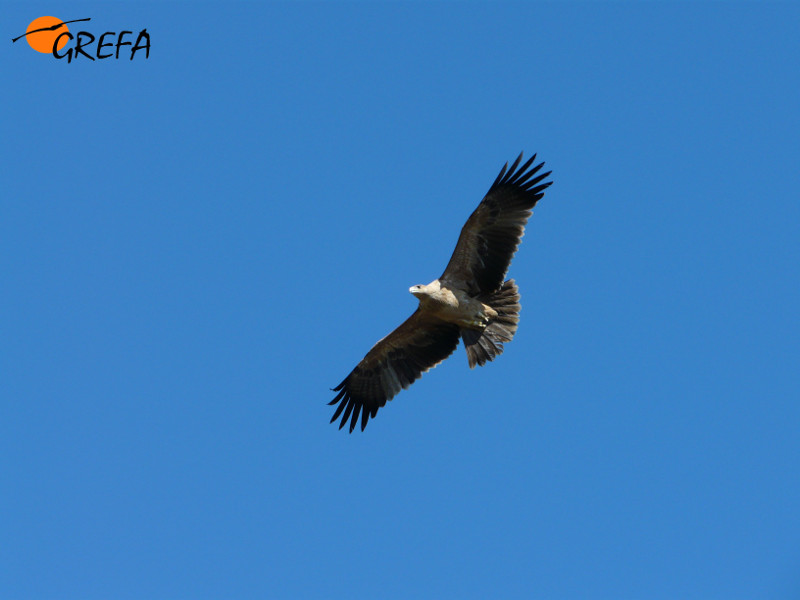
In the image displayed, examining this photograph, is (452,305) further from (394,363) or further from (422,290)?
(394,363)

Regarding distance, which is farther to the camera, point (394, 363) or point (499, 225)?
point (394, 363)

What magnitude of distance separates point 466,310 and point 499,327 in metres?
0.52

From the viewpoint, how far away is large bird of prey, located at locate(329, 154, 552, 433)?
15.5 metres

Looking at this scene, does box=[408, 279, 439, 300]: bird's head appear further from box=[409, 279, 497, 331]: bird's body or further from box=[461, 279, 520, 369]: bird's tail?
box=[461, 279, 520, 369]: bird's tail

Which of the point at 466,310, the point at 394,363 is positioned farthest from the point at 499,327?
the point at 394,363

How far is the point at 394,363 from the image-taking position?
659 inches

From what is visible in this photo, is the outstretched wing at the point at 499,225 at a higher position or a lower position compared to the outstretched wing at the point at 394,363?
higher

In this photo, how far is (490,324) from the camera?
15992 mm

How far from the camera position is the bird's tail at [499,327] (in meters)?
15.9

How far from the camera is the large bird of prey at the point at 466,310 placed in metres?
15.5

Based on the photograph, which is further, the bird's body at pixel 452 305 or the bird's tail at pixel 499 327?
the bird's tail at pixel 499 327

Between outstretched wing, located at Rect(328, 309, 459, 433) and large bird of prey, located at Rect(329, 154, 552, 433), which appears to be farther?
outstretched wing, located at Rect(328, 309, 459, 433)

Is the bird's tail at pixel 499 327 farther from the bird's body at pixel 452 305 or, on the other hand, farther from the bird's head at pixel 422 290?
the bird's head at pixel 422 290

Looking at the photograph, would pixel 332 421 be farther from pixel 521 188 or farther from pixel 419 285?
pixel 521 188
